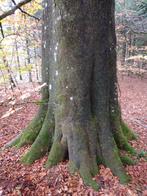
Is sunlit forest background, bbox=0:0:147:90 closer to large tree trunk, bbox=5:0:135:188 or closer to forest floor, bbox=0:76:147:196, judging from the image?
forest floor, bbox=0:76:147:196

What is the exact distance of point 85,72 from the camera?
4371 mm

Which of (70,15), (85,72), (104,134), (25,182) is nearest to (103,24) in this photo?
(70,15)

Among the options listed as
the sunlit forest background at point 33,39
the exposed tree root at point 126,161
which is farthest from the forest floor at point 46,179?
the sunlit forest background at point 33,39

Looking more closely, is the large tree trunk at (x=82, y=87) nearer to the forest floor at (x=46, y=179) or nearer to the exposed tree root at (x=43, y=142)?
the exposed tree root at (x=43, y=142)

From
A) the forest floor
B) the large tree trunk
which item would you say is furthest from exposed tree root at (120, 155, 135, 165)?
the large tree trunk

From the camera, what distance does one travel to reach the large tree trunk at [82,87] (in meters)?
4.27

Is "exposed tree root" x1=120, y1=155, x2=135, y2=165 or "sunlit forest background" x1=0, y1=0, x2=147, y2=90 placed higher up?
"sunlit forest background" x1=0, y1=0, x2=147, y2=90

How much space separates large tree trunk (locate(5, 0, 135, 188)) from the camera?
427 centimetres

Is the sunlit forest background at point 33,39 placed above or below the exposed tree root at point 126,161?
above

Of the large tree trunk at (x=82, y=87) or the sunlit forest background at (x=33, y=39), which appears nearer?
the large tree trunk at (x=82, y=87)

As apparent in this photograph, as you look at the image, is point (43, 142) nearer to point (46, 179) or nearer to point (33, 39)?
point (46, 179)

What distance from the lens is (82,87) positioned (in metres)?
4.38

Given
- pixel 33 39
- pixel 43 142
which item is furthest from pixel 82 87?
pixel 33 39

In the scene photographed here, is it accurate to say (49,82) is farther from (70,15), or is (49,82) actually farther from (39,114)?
(70,15)
